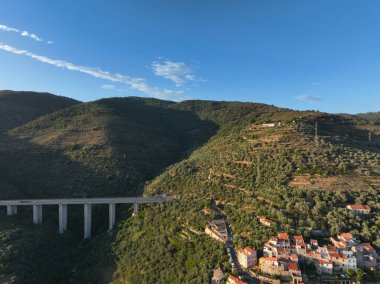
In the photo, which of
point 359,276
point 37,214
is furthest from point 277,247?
point 37,214

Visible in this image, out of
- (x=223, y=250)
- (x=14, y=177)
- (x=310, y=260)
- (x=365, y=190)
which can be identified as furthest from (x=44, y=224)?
(x=365, y=190)

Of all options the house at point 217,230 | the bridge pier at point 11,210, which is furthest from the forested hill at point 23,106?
the house at point 217,230

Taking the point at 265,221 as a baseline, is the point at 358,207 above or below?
above

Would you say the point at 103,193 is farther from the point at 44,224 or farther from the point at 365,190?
the point at 365,190

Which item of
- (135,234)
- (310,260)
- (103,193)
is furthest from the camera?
(103,193)

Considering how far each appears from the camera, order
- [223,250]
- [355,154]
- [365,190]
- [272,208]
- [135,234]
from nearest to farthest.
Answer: [223,250] → [272,208] → [365,190] → [135,234] → [355,154]

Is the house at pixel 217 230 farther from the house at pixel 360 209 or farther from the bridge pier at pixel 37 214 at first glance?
the bridge pier at pixel 37 214

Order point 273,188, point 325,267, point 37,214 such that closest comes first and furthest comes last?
1. point 325,267
2. point 273,188
3. point 37,214

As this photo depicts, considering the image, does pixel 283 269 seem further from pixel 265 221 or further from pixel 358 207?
pixel 358 207
